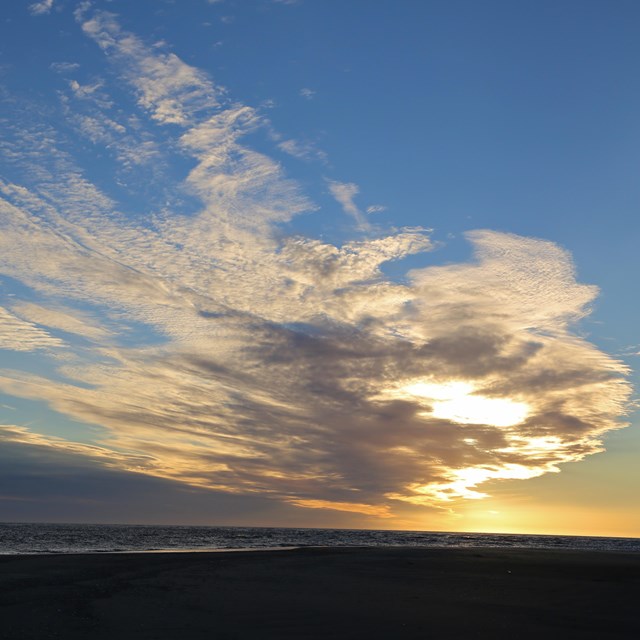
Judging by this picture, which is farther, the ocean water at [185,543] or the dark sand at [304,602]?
the ocean water at [185,543]

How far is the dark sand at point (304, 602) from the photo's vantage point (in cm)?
1705

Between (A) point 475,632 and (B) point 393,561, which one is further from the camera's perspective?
(B) point 393,561

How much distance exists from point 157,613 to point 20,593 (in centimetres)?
725

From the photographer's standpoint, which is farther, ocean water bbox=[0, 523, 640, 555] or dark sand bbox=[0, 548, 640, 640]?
ocean water bbox=[0, 523, 640, 555]

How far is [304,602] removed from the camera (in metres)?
22.2

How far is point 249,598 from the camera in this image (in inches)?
906

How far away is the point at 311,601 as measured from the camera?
22.4m

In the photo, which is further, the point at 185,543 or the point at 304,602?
the point at 185,543

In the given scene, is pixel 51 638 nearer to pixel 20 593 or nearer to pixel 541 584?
pixel 20 593

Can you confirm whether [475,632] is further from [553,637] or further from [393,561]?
[393,561]

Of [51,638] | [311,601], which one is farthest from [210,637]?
[311,601]

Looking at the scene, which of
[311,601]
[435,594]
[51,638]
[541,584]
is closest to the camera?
[51,638]

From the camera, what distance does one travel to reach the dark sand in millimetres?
17047

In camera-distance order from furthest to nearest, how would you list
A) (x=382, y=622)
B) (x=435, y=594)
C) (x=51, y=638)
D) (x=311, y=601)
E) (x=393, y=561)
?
(x=393, y=561) → (x=435, y=594) → (x=311, y=601) → (x=382, y=622) → (x=51, y=638)
